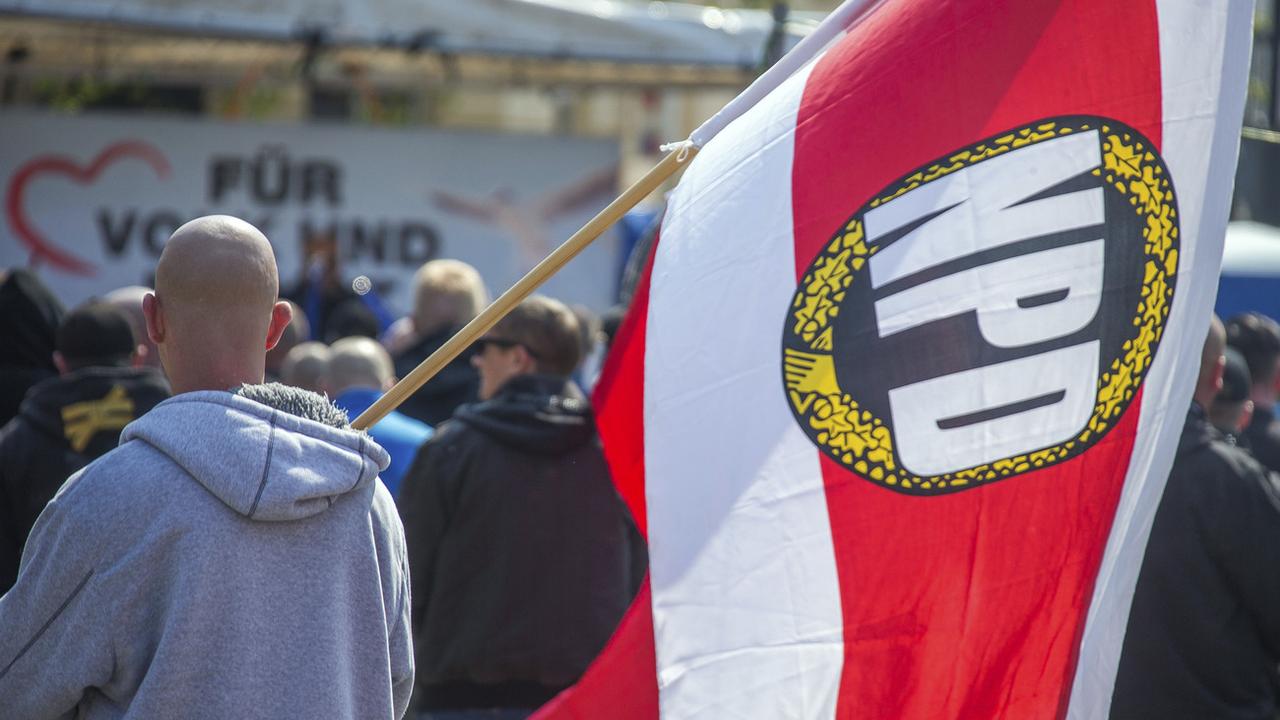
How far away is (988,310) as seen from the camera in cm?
303

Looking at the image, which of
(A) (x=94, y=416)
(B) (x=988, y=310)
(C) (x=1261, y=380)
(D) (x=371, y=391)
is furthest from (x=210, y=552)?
(C) (x=1261, y=380)

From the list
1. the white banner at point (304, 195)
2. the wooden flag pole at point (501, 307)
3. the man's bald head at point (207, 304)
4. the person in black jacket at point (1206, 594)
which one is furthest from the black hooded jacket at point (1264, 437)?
the white banner at point (304, 195)

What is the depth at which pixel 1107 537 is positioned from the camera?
3014 mm

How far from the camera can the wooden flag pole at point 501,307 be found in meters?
2.74

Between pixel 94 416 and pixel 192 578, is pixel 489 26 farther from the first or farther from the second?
pixel 192 578

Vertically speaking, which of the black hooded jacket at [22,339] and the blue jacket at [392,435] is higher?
the black hooded jacket at [22,339]

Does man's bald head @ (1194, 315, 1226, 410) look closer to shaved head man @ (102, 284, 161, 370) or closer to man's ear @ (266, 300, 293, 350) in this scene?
man's ear @ (266, 300, 293, 350)

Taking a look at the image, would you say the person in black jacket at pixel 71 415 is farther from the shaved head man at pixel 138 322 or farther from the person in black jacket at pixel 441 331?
the person in black jacket at pixel 441 331

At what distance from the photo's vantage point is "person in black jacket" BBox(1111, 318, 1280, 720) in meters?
4.05

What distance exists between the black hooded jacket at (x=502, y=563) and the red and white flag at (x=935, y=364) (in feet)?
3.13

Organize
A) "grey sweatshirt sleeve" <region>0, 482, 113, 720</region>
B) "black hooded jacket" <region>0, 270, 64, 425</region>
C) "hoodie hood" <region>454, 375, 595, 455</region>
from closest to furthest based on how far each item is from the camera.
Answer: "grey sweatshirt sleeve" <region>0, 482, 113, 720</region>
"hoodie hood" <region>454, 375, 595, 455</region>
"black hooded jacket" <region>0, 270, 64, 425</region>

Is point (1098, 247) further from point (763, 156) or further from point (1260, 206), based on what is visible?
point (1260, 206)

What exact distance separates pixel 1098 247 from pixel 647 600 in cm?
114

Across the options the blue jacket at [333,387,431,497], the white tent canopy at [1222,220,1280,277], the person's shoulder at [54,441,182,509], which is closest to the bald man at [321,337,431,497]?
the blue jacket at [333,387,431,497]
